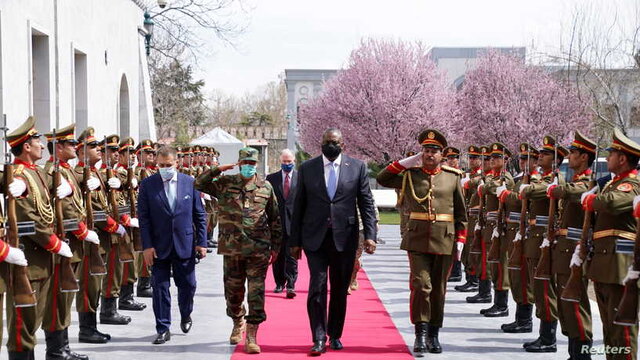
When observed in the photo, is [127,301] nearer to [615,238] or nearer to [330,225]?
[330,225]

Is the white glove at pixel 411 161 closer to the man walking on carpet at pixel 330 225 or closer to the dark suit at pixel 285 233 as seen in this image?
the man walking on carpet at pixel 330 225

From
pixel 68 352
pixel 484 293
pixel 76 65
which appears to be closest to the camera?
pixel 68 352

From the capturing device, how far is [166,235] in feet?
29.3

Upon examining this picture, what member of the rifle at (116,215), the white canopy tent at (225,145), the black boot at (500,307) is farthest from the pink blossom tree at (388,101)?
the rifle at (116,215)

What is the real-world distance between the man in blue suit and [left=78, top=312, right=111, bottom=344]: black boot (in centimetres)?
61

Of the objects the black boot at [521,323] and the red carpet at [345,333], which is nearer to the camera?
the red carpet at [345,333]

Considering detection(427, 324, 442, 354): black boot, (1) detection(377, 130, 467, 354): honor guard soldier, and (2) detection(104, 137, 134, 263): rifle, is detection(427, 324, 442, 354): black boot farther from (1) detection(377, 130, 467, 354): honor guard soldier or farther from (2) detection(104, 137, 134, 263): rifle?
(2) detection(104, 137, 134, 263): rifle

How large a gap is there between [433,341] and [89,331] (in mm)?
3620

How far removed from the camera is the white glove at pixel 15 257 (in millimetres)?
6191

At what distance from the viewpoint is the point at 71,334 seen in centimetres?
923

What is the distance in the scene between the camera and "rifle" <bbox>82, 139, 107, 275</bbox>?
27.4ft

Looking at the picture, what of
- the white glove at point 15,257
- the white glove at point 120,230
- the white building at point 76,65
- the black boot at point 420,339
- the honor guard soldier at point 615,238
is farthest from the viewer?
the white building at point 76,65

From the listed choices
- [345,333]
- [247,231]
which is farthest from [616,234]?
[345,333]

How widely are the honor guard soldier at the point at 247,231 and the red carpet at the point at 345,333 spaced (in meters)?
0.38
